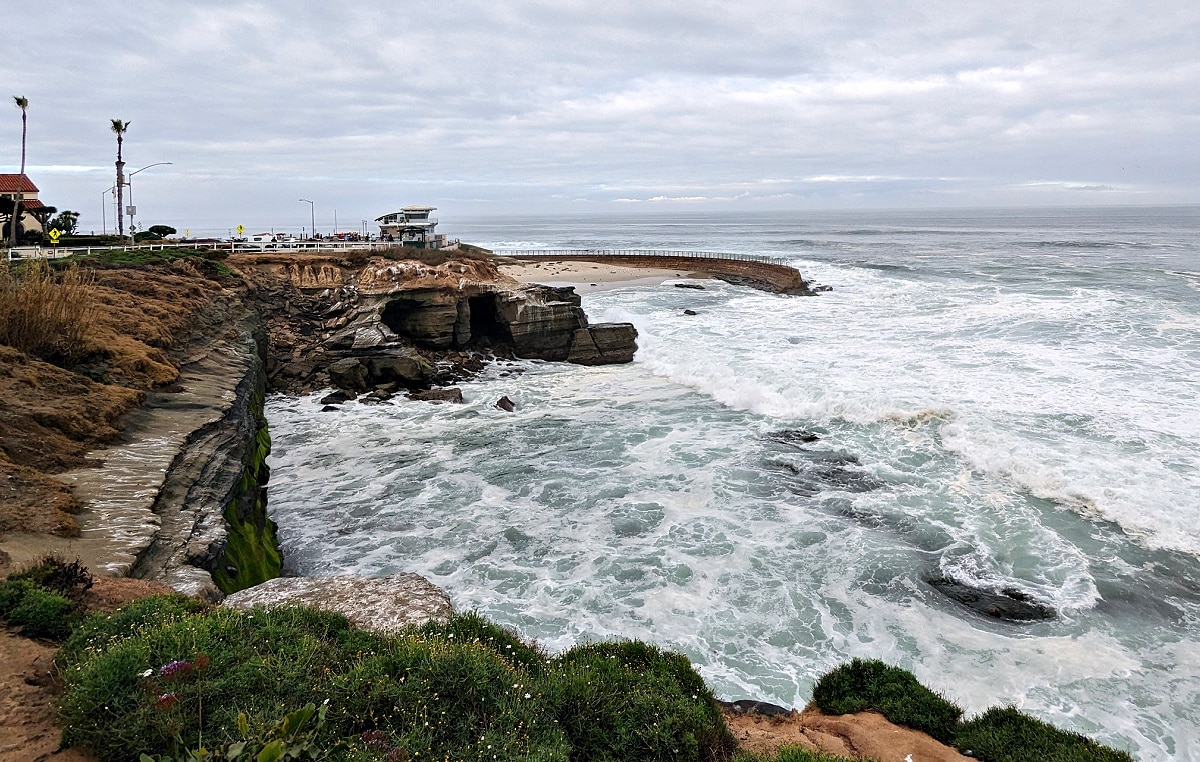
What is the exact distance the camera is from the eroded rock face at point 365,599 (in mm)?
8641

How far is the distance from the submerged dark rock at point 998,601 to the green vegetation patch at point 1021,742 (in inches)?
157

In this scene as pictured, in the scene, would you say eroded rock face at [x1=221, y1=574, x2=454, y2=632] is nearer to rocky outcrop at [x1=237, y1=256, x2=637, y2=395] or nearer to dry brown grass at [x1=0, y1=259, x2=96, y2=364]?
dry brown grass at [x1=0, y1=259, x2=96, y2=364]

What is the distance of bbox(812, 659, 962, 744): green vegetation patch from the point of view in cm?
797

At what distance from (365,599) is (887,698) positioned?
676 cm

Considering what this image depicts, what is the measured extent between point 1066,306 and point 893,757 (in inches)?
1500

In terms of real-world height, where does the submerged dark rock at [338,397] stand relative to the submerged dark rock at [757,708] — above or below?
above

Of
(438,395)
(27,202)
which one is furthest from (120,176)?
(438,395)

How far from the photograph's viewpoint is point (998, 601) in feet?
38.3

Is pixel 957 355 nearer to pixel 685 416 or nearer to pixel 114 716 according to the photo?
pixel 685 416

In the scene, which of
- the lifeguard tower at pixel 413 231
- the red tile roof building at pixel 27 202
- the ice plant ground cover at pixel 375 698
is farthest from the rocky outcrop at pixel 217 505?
the red tile roof building at pixel 27 202

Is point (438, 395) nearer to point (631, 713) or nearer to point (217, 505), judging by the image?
point (217, 505)

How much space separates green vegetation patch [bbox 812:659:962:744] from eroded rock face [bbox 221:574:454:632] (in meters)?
4.99

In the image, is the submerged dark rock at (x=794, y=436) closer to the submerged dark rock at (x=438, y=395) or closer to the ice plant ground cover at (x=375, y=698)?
the submerged dark rock at (x=438, y=395)

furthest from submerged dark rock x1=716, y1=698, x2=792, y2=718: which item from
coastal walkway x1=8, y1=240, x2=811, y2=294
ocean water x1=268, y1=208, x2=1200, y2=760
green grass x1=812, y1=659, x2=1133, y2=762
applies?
coastal walkway x1=8, y1=240, x2=811, y2=294
